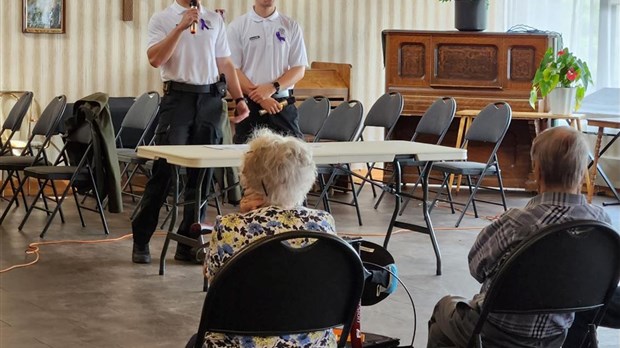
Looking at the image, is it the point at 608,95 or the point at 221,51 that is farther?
the point at 608,95

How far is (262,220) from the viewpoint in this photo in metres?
2.72

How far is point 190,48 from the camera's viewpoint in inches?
228

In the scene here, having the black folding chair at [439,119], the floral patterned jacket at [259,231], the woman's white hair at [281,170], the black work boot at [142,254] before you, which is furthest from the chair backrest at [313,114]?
the floral patterned jacket at [259,231]

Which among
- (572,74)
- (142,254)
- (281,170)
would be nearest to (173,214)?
(142,254)

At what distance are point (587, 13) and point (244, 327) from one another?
8.12m

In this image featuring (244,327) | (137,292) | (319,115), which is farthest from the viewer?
(319,115)

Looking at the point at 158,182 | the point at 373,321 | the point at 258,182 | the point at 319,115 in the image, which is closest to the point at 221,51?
the point at 158,182

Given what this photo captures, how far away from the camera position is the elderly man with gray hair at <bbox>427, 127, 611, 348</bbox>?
9.71 ft

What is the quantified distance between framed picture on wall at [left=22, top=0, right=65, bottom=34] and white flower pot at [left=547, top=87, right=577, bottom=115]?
4.50 m

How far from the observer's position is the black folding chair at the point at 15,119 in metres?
8.30

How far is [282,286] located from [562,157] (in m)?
0.95

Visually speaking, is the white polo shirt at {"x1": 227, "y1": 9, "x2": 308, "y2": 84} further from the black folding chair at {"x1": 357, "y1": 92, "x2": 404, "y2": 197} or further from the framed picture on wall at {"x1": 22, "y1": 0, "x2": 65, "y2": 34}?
the framed picture on wall at {"x1": 22, "y1": 0, "x2": 65, "y2": 34}

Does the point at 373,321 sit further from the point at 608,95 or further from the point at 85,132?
the point at 608,95

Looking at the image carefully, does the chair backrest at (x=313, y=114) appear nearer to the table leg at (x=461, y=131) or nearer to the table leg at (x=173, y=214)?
the table leg at (x=461, y=131)
